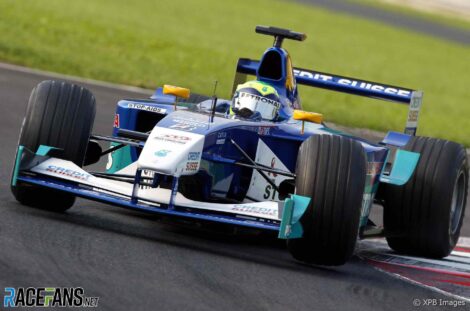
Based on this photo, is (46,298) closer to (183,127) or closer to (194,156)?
(194,156)

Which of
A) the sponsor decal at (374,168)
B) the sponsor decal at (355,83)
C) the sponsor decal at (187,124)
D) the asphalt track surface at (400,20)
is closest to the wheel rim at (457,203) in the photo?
the sponsor decal at (374,168)

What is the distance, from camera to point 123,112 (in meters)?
9.41

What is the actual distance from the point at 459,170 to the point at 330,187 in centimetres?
211

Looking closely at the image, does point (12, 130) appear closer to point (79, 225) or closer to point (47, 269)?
point (79, 225)

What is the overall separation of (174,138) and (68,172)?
0.82 meters

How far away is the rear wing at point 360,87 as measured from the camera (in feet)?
33.5

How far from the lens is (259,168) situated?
818 cm

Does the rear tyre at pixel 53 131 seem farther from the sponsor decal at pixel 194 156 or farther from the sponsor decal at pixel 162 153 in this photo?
the sponsor decal at pixel 194 156

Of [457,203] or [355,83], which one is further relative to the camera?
[355,83]

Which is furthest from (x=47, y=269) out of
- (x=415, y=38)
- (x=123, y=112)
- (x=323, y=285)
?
(x=415, y=38)

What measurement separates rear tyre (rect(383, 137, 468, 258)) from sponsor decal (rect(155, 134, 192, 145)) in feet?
7.08

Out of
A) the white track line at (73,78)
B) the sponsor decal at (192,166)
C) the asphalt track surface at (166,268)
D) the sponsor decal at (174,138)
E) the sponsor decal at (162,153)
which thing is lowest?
the asphalt track surface at (166,268)

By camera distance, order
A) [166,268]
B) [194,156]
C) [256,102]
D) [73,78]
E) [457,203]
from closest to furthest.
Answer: [166,268]
[194,156]
[256,102]
[457,203]
[73,78]

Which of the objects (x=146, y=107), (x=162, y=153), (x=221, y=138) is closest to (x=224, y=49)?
(x=146, y=107)
